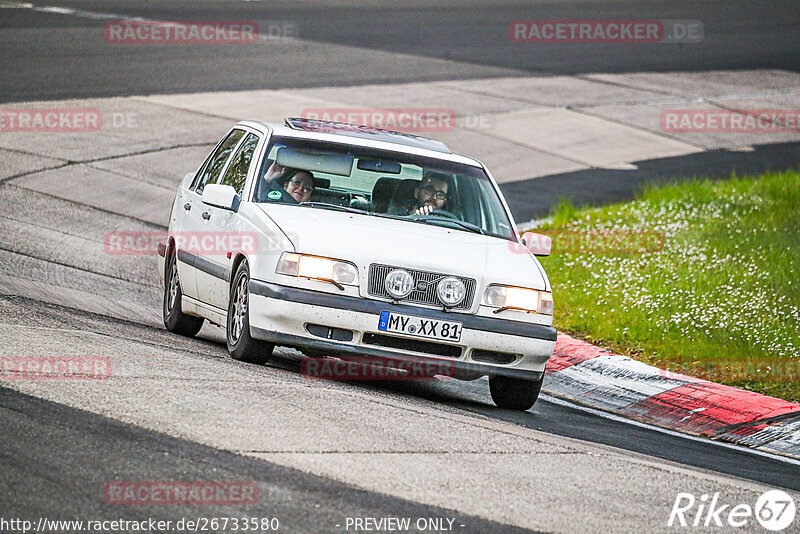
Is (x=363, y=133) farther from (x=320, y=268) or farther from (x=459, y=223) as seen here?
(x=320, y=268)

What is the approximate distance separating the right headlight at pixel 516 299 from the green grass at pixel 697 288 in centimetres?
210

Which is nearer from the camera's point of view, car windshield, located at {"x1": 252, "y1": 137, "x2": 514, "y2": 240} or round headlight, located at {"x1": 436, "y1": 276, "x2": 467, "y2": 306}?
round headlight, located at {"x1": 436, "y1": 276, "x2": 467, "y2": 306}

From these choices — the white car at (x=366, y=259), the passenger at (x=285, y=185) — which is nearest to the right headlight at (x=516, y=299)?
the white car at (x=366, y=259)

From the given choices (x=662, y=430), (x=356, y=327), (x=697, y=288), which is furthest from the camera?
(x=697, y=288)

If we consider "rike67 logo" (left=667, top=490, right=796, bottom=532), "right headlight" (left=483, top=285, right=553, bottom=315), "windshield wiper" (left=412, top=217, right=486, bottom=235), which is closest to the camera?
"rike67 logo" (left=667, top=490, right=796, bottom=532)

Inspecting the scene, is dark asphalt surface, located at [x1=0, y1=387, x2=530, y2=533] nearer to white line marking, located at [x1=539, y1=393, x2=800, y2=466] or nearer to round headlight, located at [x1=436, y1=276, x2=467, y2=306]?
round headlight, located at [x1=436, y1=276, x2=467, y2=306]

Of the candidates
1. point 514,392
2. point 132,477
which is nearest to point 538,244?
point 514,392

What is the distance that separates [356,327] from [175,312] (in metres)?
2.59

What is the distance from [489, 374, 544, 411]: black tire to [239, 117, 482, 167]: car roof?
1.71 m

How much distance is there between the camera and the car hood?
7980 millimetres

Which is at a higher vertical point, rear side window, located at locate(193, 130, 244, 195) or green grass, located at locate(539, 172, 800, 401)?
rear side window, located at locate(193, 130, 244, 195)

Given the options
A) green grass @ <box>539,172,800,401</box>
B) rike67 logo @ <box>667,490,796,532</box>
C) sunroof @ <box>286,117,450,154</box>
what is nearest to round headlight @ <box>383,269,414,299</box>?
sunroof @ <box>286,117,450,154</box>

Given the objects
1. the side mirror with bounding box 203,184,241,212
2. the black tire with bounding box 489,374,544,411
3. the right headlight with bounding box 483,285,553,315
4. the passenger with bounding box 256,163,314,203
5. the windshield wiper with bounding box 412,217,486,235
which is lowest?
the black tire with bounding box 489,374,544,411

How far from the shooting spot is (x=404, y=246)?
812 cm
